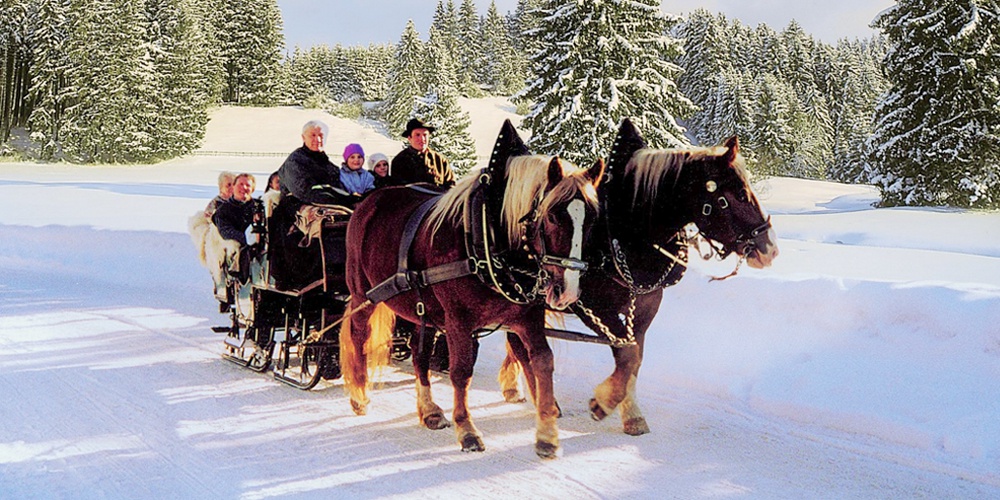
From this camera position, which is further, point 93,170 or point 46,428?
point 93,170

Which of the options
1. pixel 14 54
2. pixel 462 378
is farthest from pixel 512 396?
pixel 14 54

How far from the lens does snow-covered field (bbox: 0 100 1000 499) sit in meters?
4.50

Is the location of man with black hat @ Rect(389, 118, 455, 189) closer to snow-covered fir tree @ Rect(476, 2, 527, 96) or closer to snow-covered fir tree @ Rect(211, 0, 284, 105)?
snow-covered fir tree @ Rect(211, 0, 284, 105)

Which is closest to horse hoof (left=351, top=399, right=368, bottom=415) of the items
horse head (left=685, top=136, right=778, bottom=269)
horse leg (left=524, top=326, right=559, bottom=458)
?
horse leg (left=524, top=326, right=559, bottom=458)

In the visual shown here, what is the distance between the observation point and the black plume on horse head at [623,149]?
5.48 metres

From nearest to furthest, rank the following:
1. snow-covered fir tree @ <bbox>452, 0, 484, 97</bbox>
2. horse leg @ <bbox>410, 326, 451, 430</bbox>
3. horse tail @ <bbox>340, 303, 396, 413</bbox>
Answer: horse leg @ <bbox>410, 326, 451, 430</bbox> → horse tail @ <bbox>340, 303, 396, 413</bbox> → snow-covered fir tree @ <bbox>452, 0, 484, 97</bbox>

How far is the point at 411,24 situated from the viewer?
67.7 m

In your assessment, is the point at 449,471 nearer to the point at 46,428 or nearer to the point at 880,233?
the point at 46,428

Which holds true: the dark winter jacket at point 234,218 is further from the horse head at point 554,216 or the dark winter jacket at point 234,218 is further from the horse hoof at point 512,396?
the horse head at point 554,216

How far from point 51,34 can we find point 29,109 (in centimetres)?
800

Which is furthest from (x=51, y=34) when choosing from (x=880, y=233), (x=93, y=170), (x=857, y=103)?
(x=857, y=103)

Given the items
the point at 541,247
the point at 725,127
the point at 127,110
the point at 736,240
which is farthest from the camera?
the point at 725,127

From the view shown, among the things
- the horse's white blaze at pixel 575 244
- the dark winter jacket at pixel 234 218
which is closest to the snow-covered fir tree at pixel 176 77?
the dark winter jacket at pixel 234 218

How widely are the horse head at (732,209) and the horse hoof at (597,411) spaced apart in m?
1.45
